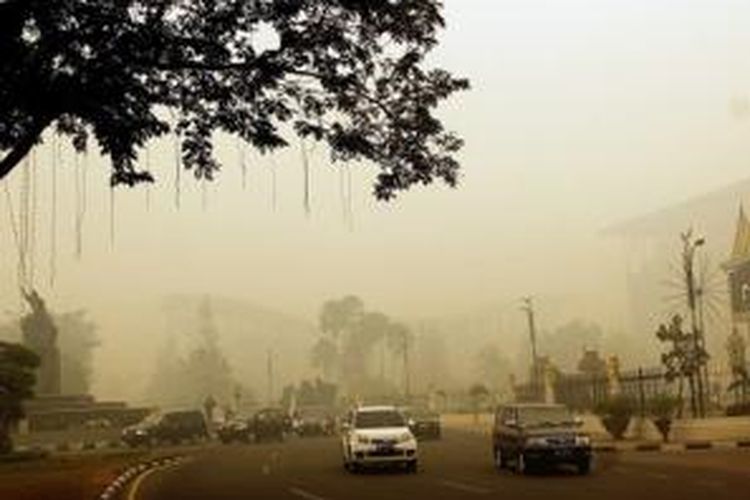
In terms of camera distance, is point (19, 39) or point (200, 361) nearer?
point (19, 39)

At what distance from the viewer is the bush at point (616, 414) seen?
5038 cm

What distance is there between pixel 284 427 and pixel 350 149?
166 feet

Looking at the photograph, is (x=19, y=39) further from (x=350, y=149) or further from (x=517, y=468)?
(x=517, y=468)

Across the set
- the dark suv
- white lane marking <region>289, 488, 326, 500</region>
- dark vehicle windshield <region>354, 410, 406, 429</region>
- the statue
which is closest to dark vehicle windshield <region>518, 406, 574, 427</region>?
the dark suv

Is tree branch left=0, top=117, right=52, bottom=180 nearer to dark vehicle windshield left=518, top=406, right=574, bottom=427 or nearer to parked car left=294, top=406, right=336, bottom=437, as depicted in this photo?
dark vehicle windshield left=518, top=406, right=574, bottom=427

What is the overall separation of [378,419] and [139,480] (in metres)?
6.13

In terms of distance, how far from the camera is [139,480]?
110ft

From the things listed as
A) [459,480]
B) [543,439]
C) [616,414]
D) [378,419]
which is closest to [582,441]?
[543,439]

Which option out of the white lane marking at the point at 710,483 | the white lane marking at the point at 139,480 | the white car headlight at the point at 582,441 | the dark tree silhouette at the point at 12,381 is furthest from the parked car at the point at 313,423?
the white lane marking at the point at 710,483

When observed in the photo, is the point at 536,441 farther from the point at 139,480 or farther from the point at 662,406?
the point at 662,406

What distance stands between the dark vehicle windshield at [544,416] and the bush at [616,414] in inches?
691

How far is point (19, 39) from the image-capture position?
63.9 ft

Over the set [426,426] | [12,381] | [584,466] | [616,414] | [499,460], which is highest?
[12,381]

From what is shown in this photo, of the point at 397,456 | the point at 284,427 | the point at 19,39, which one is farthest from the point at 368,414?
the point at 284,427
